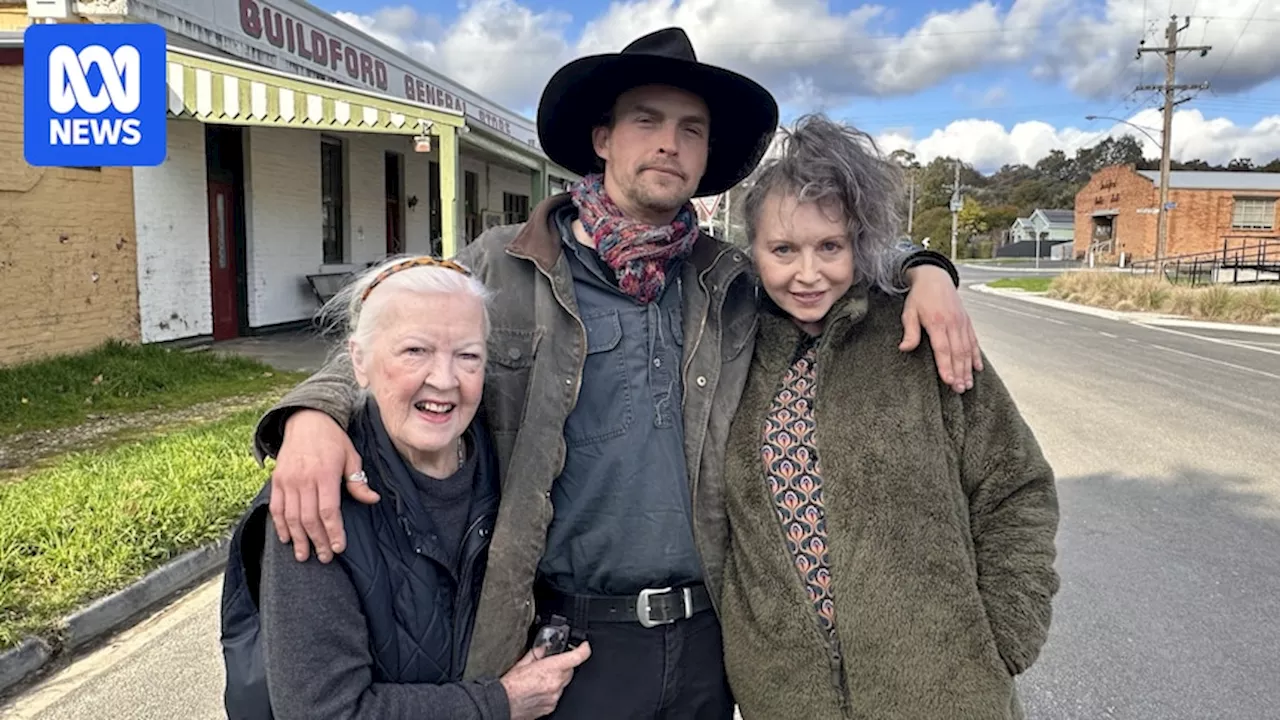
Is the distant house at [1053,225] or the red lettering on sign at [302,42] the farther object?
the distant house at [1053,225]

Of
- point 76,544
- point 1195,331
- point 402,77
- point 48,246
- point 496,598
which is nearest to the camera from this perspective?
point 496,598

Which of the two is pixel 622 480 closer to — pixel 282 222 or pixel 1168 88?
pixel 282 222

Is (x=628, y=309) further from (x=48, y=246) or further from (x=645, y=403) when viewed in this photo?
(x=48, y=246)

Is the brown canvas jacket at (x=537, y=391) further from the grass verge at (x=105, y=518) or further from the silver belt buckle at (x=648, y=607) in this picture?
the grass verge at (x=105, y=518)

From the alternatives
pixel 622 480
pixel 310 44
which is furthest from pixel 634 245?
pixel 310 44

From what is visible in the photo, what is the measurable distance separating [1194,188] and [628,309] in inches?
2445

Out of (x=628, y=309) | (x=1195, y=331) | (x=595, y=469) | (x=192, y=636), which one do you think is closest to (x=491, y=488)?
(x=595, y=469)

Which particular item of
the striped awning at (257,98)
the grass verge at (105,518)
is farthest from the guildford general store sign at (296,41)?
the grass verge at (105,518)

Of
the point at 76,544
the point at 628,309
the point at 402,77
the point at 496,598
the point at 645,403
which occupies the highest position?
the point at 402,77

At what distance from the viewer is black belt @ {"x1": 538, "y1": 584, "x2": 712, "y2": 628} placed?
1.89 metres

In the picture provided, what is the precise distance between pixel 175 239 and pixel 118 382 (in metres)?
2.89

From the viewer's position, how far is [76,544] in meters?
4.20

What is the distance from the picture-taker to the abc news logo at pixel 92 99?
6266mm

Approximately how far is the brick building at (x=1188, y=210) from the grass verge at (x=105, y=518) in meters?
54.0
